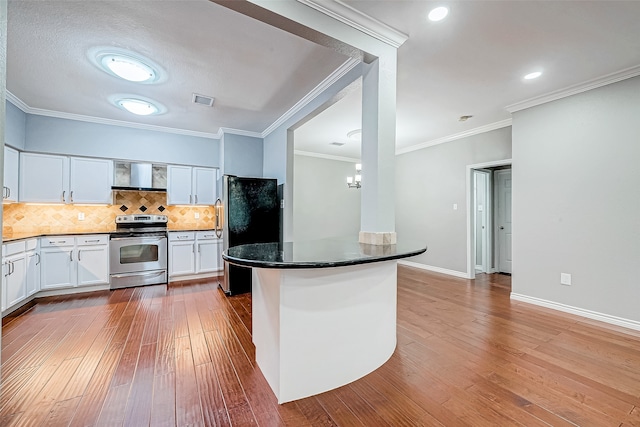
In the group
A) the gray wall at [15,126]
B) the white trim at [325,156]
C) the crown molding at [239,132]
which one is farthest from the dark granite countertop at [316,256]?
the white trim at [325,156]

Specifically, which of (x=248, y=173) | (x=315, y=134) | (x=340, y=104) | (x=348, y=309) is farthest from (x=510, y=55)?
(x=248, y=173)

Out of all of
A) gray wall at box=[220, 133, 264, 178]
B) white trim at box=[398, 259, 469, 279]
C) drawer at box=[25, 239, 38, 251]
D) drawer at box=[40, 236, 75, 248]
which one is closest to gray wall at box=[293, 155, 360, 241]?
A: gray wall at box=[220, 133, 264, 178]

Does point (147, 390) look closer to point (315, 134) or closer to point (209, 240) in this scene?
point (209, 240)

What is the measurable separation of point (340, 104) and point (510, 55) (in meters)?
1.83

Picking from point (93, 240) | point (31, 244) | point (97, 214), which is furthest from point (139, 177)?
point (31, 244)

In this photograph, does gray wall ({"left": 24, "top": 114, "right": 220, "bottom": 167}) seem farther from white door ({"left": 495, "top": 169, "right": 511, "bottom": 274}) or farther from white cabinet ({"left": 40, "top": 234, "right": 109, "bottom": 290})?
white door ({"left": 495, "top": 169, "right": 511, "bottom": 274})

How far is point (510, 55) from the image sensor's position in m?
2.52

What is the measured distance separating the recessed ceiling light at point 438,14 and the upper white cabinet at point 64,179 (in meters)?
4.71

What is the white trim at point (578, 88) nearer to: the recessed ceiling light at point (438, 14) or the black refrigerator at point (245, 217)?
the recessed ceiling light at point (438, 14)

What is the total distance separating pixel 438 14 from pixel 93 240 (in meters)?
4.94

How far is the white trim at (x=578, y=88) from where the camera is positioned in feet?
9.09

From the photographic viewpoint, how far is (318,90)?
124 inches

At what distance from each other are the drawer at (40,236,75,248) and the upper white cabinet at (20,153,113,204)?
583 mm

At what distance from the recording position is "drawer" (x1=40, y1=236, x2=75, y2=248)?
12.1 ft
